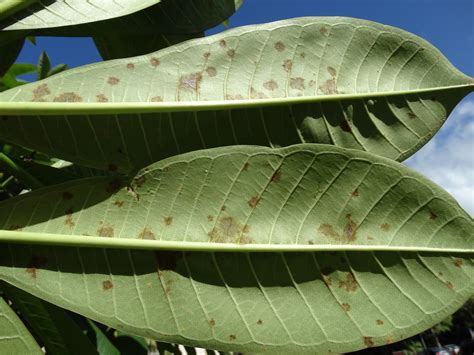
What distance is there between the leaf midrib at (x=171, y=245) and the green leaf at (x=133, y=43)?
0.34 meters

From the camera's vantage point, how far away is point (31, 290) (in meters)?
0.63

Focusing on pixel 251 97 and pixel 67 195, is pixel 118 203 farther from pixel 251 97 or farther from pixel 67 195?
pixel 251 97

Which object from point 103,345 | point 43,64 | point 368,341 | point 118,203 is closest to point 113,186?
point 118,203

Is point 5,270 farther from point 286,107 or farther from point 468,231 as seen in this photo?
point 468,231

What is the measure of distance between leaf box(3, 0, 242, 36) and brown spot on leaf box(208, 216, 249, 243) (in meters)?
0.31

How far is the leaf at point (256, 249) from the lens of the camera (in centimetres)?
64

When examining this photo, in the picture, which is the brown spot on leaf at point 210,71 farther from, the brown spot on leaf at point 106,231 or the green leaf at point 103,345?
the green leaf at point 103,345

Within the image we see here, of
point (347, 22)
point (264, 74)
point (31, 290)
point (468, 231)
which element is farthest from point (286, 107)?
point (31, 290)

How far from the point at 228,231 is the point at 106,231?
0.48ft

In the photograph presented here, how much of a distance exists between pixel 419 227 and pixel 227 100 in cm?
29

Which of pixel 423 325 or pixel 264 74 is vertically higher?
pixel 264 74

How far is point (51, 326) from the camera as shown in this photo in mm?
714

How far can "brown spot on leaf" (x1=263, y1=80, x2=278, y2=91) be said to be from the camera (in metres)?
0.73

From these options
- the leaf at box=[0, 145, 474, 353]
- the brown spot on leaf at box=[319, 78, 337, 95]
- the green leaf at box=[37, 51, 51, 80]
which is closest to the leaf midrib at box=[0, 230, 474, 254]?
the leaf at box=[0, 145, 474, 353]
